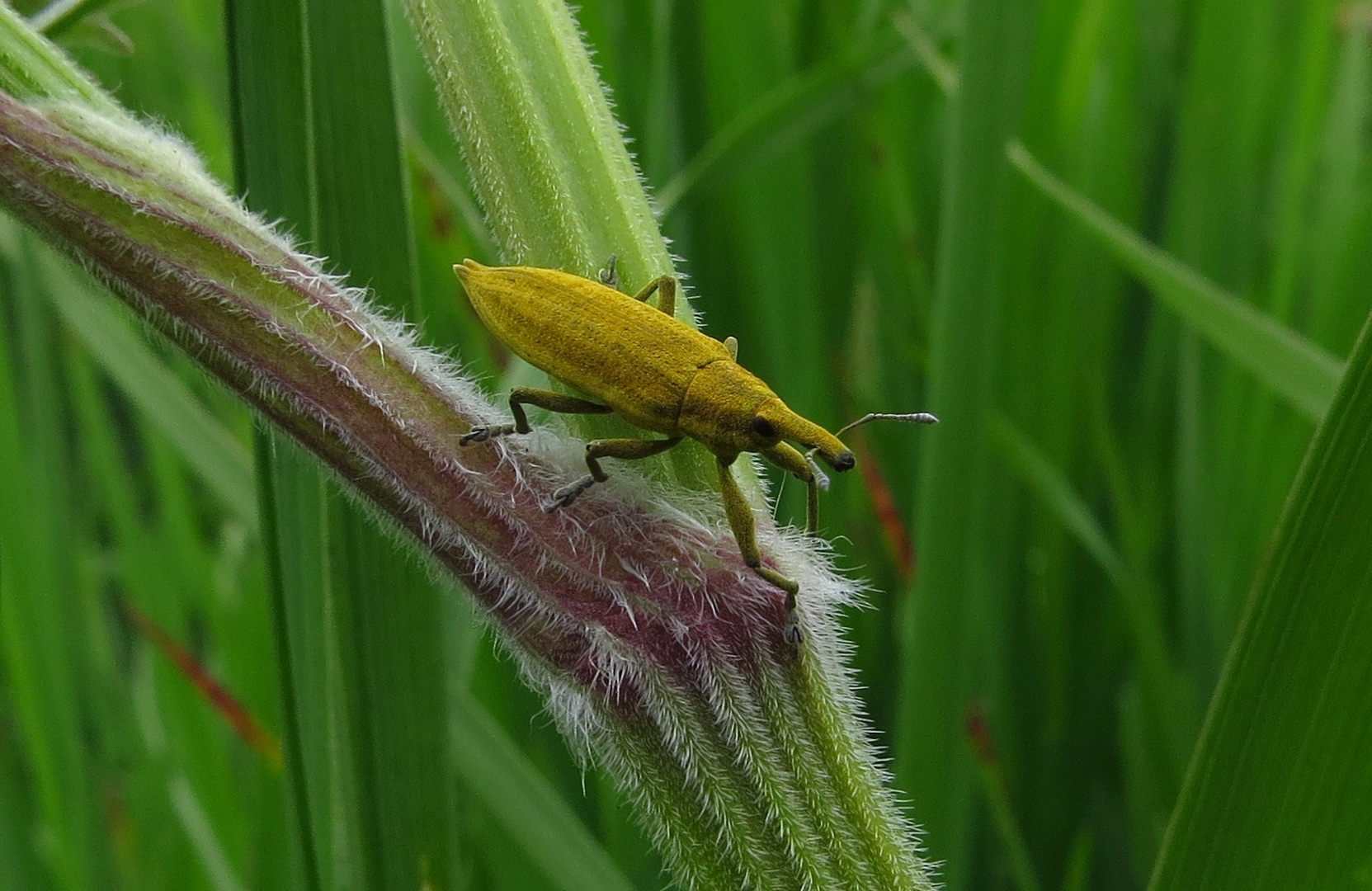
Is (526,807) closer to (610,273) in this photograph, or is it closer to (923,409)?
(610,273)

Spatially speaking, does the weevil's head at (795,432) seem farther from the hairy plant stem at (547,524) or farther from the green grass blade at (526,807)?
the green grass blade at (526,807)

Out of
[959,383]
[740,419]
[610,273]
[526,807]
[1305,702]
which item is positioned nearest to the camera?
[1305,702]

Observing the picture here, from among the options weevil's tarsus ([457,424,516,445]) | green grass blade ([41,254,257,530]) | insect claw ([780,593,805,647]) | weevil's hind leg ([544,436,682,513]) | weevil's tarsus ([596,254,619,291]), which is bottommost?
green grass blade ([41,254,257,530])

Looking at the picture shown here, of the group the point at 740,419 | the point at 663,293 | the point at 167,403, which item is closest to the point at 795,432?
the point at 740,419

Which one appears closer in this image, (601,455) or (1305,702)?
(1305,702)

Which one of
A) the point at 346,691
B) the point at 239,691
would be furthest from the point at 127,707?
the point at 346,691

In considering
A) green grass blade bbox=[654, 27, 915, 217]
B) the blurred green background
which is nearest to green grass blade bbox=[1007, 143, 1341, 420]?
the blurred green background

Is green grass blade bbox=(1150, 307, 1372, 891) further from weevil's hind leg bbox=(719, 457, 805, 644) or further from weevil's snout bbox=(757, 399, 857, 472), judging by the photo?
weevil's snout bbox=(757, 399, 857, 472)
